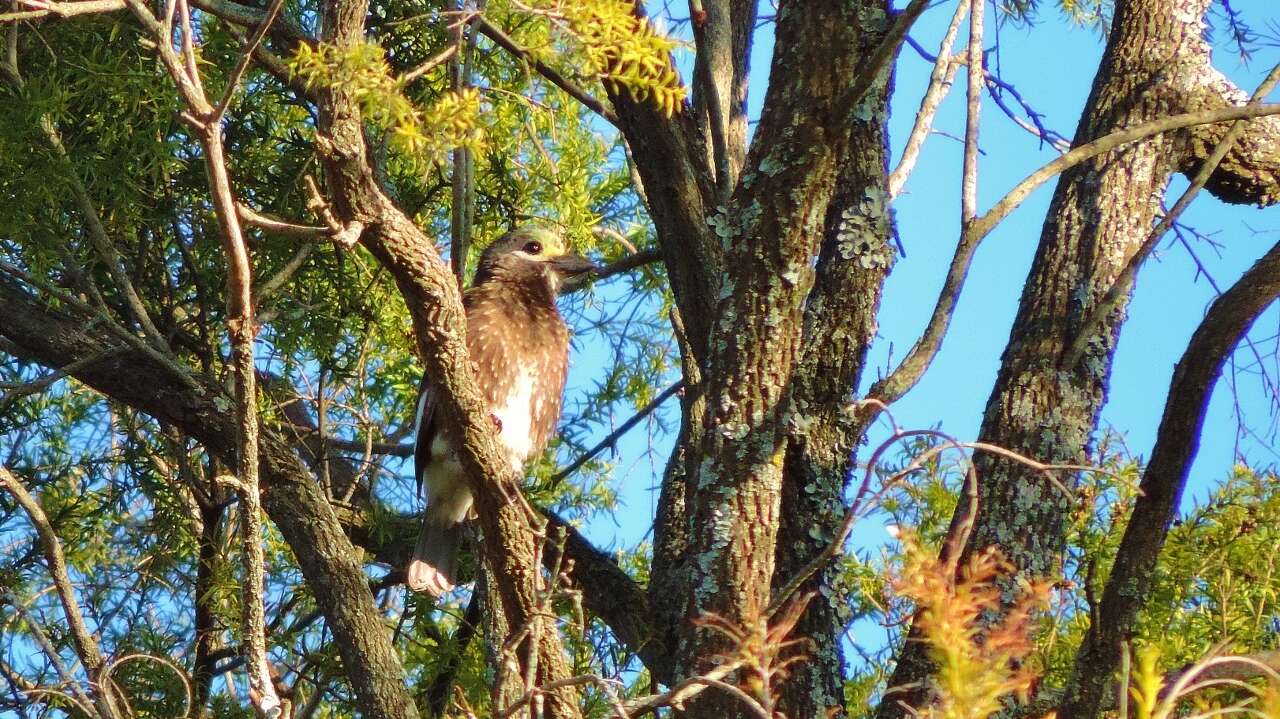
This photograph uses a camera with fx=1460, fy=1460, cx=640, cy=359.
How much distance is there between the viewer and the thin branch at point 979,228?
3.17 m

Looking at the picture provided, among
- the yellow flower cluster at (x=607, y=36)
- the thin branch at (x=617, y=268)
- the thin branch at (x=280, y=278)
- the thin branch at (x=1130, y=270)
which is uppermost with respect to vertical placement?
the thin branch at (x=617, y=268)

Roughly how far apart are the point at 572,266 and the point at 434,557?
1156 millimetres

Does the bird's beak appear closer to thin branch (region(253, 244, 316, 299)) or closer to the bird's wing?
the bird's wing

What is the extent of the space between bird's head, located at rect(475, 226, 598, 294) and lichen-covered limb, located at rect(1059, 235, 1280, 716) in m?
2.52

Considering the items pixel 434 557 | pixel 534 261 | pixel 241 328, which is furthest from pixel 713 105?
pixel 241 328

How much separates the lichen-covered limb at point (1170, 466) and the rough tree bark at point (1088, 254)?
37 cm

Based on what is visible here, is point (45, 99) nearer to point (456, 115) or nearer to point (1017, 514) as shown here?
point (456, 115)

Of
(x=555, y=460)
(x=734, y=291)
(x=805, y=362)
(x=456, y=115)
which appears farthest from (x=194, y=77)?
(x=555, y=460)

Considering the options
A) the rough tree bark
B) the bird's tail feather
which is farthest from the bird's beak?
the rough tree bark

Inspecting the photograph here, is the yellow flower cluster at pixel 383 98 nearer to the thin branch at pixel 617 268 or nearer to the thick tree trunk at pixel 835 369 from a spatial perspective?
the thick tree trunk at pixel 835 369

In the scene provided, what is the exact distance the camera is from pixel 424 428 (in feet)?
15.9

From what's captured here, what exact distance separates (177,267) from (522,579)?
204 cm

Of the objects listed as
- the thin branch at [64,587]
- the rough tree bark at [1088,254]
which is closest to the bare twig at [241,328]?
the thin branch at [64,587]

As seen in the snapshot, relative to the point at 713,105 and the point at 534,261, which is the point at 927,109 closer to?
the point at 713,105
